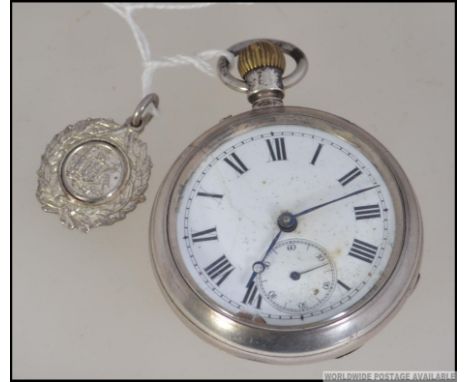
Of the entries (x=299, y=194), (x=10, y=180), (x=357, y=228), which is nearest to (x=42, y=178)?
(x=10, y=180)

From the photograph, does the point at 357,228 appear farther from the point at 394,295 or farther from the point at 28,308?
the point at 28,308

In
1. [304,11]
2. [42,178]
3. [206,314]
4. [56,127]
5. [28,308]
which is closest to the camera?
[206,314]

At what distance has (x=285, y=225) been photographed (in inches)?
45.6

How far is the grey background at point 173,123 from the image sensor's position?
1.35 meters

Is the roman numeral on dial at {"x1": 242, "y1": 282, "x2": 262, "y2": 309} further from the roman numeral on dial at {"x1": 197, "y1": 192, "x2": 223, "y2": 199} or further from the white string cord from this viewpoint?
the white string cord

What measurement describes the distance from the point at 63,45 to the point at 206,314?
74 cm

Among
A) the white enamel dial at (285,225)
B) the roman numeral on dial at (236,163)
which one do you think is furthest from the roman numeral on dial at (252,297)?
→ the roman numeral on dial at (236,163)

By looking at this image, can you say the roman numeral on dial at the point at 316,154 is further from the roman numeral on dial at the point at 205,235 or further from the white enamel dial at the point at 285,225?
the roman numeral on dial at the point at 205,235

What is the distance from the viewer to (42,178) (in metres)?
1.25

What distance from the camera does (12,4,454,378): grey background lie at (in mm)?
1346

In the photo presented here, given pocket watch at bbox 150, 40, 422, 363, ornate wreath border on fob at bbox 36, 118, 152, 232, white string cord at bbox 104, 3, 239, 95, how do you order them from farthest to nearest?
white string cord at bbox 104, 3, 239, 95, ornate wreath border on fob at bbox 36, 118, 152, 232, pocket watch at bbox 150, 40, 422, 363

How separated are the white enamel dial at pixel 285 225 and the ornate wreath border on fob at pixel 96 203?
0.11 meters

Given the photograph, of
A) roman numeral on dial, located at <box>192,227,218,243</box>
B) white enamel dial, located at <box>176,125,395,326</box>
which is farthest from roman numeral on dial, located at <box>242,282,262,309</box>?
roman numeral on dial, located at <box>192,227,218,243</box>

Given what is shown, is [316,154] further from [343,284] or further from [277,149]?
[343,284]
